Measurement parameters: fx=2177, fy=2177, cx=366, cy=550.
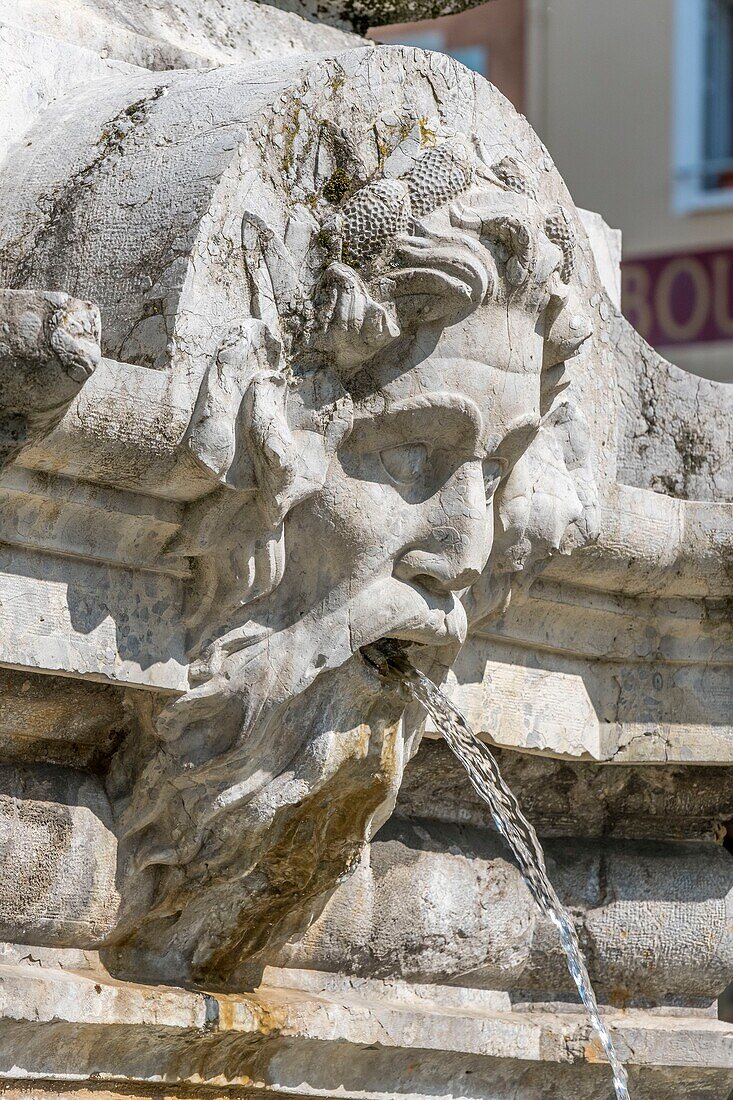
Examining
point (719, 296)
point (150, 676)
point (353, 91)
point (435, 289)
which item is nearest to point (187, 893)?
point (150, 676)

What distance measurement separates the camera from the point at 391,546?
8.20ft

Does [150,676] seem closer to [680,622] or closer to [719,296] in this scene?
[680,622]

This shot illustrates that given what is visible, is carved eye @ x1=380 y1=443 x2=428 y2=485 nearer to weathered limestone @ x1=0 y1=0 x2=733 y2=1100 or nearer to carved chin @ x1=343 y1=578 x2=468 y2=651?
weathered limestone @ x1=0 y1=0 x2=733 y2=1100

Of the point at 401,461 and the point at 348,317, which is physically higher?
the point at 348,317

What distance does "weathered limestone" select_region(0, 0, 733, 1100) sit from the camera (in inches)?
94.0

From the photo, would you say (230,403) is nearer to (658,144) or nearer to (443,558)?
(443,558)

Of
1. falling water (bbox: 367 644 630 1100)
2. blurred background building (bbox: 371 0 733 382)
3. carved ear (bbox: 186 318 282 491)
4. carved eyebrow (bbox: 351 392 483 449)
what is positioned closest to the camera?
carved ear (bbox: 186 318 282 491)

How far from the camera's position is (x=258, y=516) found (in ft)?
7.97

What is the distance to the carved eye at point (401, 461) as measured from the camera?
2.51 metres

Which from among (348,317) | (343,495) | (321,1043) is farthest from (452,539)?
(321,1043)

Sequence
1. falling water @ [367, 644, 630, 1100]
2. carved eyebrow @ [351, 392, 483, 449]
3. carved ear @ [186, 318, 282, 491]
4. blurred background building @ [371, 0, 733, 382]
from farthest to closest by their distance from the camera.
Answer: blurred background building @ [371, 0, 733, 382] < falling water @ [367, 644, 630, 1100] < carved eyebrow @ [351, 392, 483, 449] < carved ear @ [186, 318, 282, 491]

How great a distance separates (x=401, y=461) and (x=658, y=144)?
30.5 ft

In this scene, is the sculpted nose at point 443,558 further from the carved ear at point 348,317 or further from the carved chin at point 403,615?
the carved ear at point 348,317

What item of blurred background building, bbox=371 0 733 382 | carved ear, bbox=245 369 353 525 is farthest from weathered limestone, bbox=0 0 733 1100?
blurred background building, bbox=371 0 733 382
